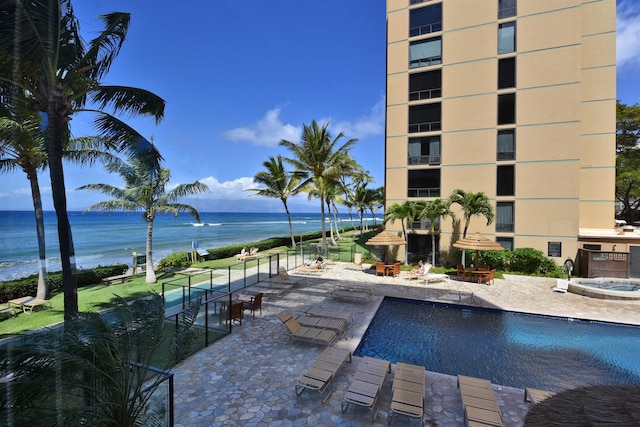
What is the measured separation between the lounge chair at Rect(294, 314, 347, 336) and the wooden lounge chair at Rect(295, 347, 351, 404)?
5.43ft

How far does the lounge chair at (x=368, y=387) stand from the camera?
17.1 ft

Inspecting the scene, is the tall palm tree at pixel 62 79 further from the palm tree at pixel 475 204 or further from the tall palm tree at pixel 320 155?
the palm tree at pixel 475 204

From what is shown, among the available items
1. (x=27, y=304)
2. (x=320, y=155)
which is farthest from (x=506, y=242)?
(x=27, y=304)

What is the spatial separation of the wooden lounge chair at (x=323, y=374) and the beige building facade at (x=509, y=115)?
14694mm

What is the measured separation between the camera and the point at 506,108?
18828 millimetres

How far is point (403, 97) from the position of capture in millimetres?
20875

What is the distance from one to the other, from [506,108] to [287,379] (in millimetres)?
20798

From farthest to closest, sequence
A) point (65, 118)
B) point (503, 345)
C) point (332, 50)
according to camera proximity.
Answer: point (332, 50)
point (503, 345)
point (65, 118)

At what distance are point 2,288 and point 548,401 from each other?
18083 mm

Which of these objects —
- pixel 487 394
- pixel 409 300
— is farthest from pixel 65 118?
pixel 409 300

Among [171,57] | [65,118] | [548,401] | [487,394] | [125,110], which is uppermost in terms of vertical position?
[171,57]

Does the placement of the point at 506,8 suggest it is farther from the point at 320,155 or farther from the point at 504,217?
the point at 320,155

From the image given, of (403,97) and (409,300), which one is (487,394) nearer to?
(409,300)

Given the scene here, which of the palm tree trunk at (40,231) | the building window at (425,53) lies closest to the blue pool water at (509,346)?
the palm tree trunk at (40,231)
